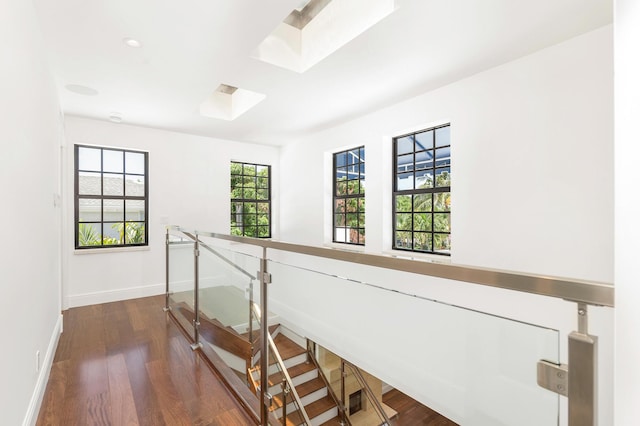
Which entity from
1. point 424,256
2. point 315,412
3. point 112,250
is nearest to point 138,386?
point 315,412

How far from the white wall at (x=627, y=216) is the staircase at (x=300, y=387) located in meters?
1.49

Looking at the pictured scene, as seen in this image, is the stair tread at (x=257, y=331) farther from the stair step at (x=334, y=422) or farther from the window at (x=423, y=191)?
the window at (x=423, y=191)

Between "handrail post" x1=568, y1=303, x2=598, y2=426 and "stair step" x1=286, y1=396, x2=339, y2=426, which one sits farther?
"stair step" x1=286, y1=396, x2=339, y2=426

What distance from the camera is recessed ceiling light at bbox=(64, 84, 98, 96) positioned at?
322cm

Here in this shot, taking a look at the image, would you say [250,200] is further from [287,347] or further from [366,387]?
[366,387]

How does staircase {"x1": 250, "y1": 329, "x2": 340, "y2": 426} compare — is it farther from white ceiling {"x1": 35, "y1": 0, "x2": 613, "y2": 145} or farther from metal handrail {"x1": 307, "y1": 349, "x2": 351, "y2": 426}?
white ceiling {"x1": 35, "y1": 0, "x2": 613, "y2": 145}

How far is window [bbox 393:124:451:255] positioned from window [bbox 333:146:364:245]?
0.73 meters

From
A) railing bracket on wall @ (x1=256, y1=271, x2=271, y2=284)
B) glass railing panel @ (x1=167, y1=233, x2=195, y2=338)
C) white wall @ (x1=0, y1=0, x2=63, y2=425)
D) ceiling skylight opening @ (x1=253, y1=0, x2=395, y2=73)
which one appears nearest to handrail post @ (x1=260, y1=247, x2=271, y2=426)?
railing bracket on wall @ (x1=256, y1=271, x2=271, y2=284)

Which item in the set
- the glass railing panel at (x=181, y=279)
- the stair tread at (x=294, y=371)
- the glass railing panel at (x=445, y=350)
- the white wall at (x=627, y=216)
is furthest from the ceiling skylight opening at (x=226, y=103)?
the white wall at (x=627, y=216)

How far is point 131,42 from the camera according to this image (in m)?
2.43

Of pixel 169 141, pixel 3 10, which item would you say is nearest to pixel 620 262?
pixel 3 10

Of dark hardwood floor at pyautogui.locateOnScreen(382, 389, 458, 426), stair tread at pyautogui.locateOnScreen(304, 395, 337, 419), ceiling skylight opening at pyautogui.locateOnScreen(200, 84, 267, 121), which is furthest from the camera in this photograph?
ceiling skylight opening at pyautogui.locateOnScreen(200, 84, 267, 121)

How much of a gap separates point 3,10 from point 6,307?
131 cm

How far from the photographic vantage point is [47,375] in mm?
2271
